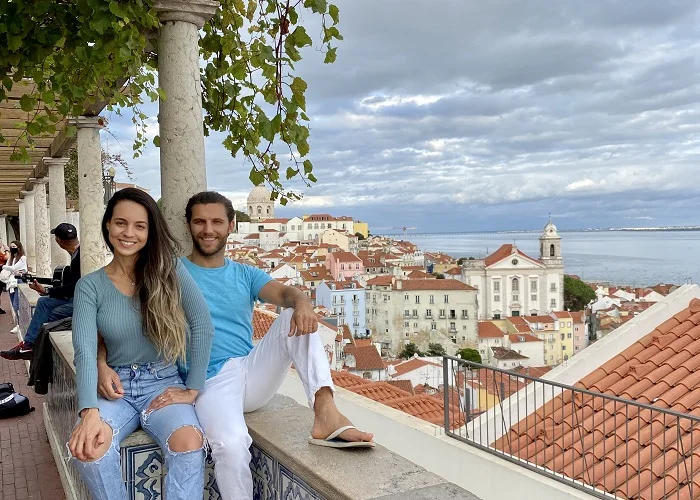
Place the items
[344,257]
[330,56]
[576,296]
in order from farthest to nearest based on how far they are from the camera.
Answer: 1. [576,296]
2. [344,257]
3. [330,56]

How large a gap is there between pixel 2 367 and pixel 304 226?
134m

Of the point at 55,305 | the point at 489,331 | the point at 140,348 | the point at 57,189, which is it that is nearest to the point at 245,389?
the point at 140,348

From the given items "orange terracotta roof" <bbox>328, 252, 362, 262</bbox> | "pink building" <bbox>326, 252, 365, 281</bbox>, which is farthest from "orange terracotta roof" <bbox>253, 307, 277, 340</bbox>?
"orange terracotta roof" <bbox>328, 252, 362, 262</bbox>

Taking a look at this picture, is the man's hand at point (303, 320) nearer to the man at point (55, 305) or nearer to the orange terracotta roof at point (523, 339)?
the man at point (55, 305)

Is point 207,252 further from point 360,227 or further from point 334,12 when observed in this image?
point 360,227

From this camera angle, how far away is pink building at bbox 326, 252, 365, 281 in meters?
84.8

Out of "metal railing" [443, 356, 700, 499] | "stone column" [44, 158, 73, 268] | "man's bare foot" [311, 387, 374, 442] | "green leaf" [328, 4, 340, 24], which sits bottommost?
"metal railing" [443, 356, 700, 499]

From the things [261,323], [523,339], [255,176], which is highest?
[255,176]

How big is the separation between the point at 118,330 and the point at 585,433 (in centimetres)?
456

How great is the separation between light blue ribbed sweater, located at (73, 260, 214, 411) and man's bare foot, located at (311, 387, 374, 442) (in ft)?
1.51

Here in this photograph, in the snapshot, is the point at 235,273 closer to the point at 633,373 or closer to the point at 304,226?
the point at 633,373

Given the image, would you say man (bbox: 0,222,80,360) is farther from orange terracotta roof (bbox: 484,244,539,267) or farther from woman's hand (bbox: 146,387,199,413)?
orange terracotta roof (bbox: 484,244,539,267)

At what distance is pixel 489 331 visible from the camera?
237 feet

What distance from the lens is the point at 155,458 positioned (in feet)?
7.30
